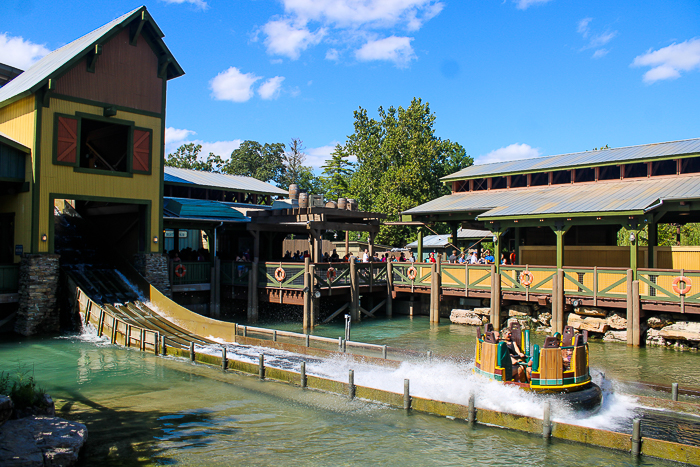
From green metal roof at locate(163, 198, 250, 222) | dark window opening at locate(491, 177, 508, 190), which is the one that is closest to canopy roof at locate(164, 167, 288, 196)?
green metal roof at locate(163, 198, 250, 222)

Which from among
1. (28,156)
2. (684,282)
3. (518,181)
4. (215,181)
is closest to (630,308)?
(684,282)

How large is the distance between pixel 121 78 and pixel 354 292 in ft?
44.4

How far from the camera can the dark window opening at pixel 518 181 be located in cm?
2900

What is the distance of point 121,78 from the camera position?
22.9m

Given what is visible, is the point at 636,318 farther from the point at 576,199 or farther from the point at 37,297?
the point at 37,297

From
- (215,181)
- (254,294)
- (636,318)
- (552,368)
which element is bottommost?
(552,368)

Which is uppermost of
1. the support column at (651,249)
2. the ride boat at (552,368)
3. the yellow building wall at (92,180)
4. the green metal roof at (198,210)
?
the yellow building wall at (92,180)

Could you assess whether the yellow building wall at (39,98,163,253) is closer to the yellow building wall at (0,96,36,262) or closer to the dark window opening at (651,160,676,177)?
the yellow building wall at (0,96,36,262)

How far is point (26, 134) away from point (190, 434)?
53.3ft

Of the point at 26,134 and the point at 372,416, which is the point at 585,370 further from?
the point at 26,134

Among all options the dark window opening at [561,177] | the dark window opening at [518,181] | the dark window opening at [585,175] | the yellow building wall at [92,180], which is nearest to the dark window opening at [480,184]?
the dark window opening at [518,181]

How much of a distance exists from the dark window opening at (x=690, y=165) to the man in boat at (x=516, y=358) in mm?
15503

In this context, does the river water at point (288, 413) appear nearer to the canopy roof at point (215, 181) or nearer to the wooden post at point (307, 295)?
the wooden post at point (307, 295)

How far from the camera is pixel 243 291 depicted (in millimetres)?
25172
